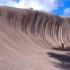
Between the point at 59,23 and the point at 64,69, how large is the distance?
30.4 m

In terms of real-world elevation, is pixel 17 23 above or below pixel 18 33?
above

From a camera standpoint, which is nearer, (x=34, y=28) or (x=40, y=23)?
(x=34, y=28)

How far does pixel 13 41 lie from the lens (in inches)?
1321

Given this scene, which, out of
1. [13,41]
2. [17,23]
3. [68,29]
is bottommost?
[13,41]

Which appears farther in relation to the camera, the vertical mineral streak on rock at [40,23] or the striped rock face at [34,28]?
the vertical mineral streak on rock at [40,23]

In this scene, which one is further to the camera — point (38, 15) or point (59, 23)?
point (59, 23)

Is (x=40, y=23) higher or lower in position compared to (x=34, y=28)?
higher

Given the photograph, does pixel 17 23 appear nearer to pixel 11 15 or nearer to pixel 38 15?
pixel 11 15

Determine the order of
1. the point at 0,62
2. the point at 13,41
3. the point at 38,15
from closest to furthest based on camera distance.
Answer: the point at 0,62 → the point at 13,41 → the point at 38,15

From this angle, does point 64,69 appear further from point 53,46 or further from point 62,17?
point 62,17

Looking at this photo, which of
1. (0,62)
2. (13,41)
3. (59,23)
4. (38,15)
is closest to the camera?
(0,62)

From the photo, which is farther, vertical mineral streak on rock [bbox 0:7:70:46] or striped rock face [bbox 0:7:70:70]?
vertical mineral streak on rock [bbox 0:7:70:46]

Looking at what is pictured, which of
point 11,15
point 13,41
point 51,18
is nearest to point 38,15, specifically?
point 51,18

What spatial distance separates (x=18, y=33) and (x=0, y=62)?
19.0 metres
